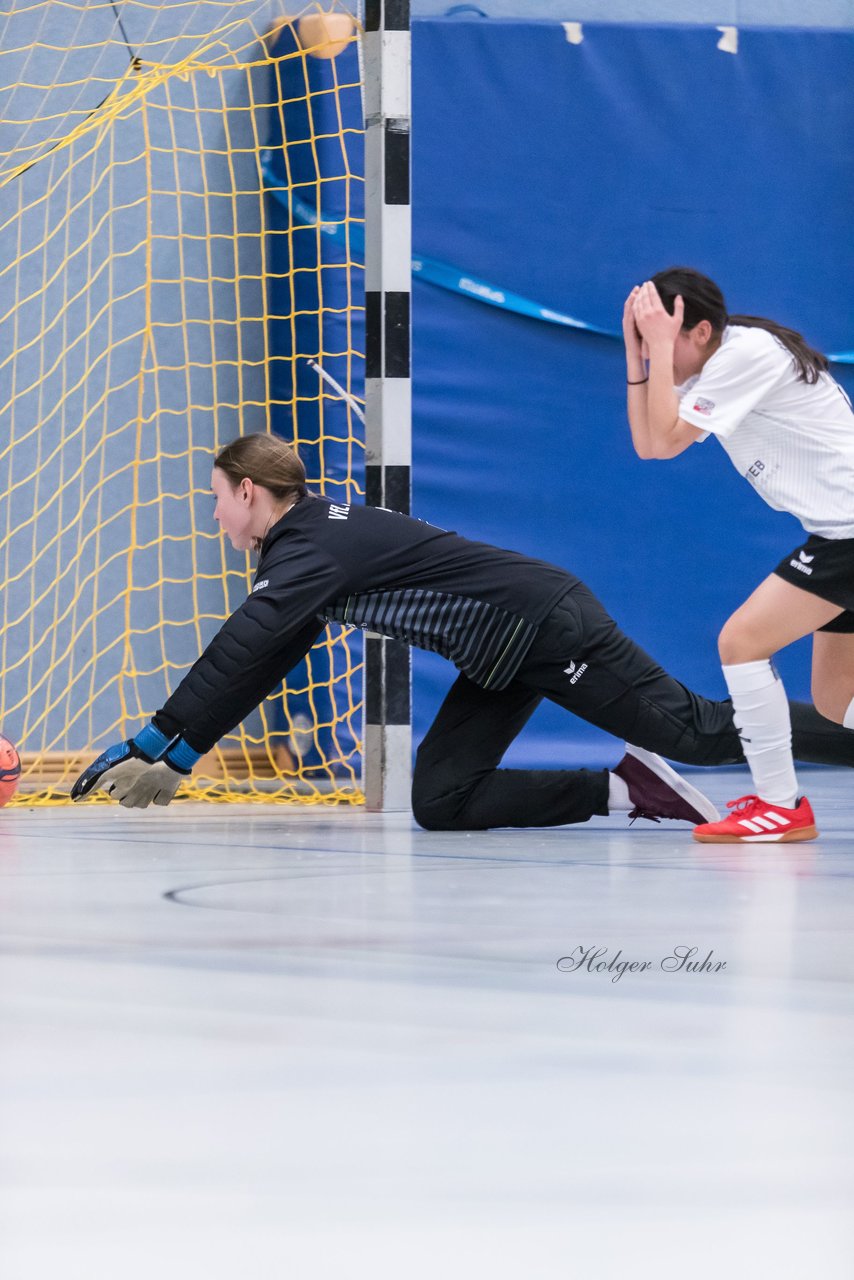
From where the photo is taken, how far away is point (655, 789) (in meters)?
3.69

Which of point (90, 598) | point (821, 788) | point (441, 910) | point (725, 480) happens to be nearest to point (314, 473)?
point (90, 598)

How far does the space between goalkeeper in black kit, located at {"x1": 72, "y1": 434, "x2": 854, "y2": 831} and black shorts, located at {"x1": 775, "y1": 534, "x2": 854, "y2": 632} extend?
37 centimetres

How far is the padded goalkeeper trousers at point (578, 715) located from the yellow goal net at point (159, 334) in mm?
1793

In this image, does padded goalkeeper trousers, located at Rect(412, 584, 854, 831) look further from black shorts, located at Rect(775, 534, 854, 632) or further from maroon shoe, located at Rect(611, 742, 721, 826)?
black shorts, located at Rect(775, 534, 854, 632)

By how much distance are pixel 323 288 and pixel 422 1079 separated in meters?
4.46

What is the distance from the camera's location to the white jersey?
10.8 ft

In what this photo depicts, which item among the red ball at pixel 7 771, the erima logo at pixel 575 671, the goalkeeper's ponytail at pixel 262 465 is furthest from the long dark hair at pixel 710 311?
the red ball at pixel 7 771

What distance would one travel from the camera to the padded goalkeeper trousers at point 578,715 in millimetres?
3543

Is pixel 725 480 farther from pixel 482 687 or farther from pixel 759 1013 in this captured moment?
pixel 759 1013

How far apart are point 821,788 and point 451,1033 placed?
12.2 ft

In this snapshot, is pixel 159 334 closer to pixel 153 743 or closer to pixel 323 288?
pixel 323 288

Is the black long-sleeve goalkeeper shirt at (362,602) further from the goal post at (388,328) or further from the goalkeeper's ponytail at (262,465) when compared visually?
the goal post at (388,328)
